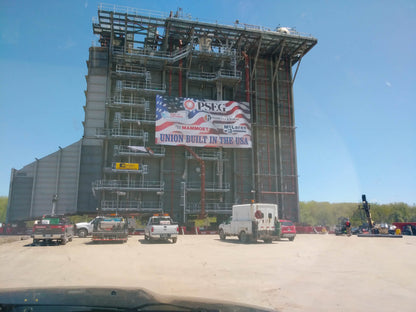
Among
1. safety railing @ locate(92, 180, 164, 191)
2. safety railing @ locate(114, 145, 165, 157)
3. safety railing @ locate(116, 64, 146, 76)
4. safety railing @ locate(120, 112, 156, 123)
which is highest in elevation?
safety railing @ locate(116, 64, 146, 76)

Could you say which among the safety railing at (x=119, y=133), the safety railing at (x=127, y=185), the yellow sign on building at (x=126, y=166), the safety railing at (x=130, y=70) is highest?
the safety railing at (x=130, y=70)

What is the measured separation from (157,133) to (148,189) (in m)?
6.27

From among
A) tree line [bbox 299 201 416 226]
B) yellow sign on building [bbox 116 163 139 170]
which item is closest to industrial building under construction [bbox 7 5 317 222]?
yellow sign on building [bbox 116 163 139 170]

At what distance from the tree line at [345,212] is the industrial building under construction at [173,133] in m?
35.3

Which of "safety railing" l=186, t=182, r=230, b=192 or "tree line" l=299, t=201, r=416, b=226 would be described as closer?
"safety railing" l=186, t=182, r=230, b=192

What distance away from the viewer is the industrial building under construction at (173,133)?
35.5 metres

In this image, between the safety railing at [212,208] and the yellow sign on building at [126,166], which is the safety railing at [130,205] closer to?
the safety railing at [212,208]

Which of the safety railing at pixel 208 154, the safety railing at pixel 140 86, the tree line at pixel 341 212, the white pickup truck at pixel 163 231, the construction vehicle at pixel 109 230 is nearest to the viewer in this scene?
the construction vehicle at pixel 109 230

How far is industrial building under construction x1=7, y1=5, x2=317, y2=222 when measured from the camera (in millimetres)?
35500

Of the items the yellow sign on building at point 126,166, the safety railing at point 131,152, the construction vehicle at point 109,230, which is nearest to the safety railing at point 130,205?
the yellow sign on building at point 126,166

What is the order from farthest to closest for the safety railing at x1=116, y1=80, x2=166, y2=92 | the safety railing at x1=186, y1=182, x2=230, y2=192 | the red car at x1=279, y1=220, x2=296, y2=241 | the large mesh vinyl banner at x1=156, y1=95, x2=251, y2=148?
the safety railing at x1=186, y1=182, x2=230, y2=192 < the safety railing at x1=116, y1=80, x2=166, y2=92 < the large mesh vinyl banner at x1=156, y1=95, x2=251, y2=148 < the red car at x1=279, y1=220, x2=296, y2=241

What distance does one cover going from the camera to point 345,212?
71438 millimetres

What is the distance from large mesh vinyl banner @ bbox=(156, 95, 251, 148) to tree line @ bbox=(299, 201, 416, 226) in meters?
38.9

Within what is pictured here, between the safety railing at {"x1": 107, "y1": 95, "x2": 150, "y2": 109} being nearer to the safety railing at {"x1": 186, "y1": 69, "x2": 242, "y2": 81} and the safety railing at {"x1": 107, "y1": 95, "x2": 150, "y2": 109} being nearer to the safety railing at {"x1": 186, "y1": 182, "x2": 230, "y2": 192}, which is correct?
the safety railing at {"x1": 186, "y1": 69, "x2": 242, "y2": 81}
